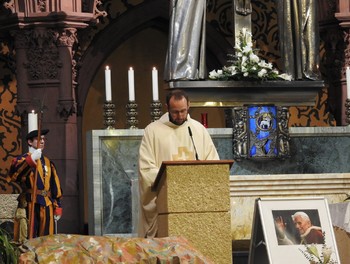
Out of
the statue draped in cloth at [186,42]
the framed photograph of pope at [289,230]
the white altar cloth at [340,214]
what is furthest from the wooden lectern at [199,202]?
the statue draped in cloth at [186,42]

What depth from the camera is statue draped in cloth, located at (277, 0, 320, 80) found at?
1356cm

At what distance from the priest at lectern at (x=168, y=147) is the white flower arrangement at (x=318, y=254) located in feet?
3.75

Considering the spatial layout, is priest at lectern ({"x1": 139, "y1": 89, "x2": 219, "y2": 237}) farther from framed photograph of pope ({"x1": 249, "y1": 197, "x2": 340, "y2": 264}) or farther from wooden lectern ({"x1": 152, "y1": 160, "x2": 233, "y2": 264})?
framed photograph of pope ({"x1": 249, "y1": 197, "x2": 340, "y2": 264})

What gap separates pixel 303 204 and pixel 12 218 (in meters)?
4.61

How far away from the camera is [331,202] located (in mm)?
→ 12562

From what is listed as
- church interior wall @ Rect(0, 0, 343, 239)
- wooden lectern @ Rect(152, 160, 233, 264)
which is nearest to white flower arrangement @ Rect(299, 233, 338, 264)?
wooden lectern @ Rect(152, 160, 233, 264)

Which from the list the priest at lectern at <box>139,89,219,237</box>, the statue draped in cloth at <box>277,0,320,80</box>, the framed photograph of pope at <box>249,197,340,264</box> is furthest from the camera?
the statue draped in cloth at <box>277,0,320,80</box>

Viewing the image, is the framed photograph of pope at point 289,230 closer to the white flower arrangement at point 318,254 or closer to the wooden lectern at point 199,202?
the white flower arrangement at point 318,254

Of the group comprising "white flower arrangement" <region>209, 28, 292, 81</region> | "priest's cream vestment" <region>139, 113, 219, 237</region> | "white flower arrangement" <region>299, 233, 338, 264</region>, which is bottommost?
"white flower arrangement" <region>299, 233, 338, 264</region>

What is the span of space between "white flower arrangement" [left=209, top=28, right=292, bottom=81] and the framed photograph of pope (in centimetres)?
299

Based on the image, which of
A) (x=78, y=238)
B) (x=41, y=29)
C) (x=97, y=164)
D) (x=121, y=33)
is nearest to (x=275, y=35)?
(x=121, y=33)

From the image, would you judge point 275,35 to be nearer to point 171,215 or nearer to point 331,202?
point 331,202

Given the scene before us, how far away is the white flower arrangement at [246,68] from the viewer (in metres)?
13.2

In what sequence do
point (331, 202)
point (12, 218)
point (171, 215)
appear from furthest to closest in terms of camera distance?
point (12, 218)
point (331, 202)
point (171, 215)
